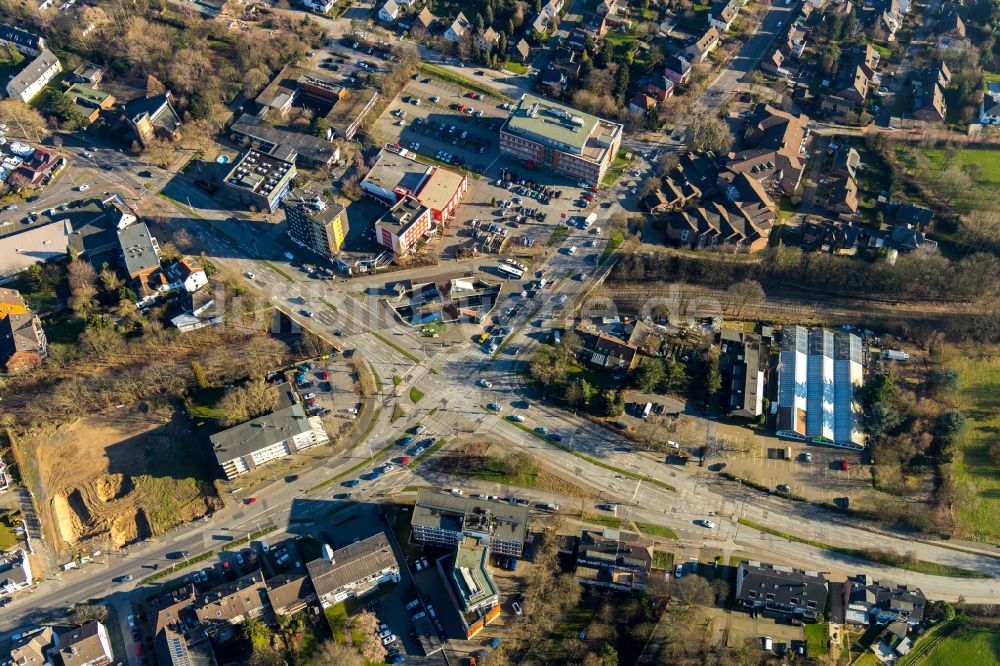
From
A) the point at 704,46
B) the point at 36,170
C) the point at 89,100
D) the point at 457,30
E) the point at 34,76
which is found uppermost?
the point at 704,46

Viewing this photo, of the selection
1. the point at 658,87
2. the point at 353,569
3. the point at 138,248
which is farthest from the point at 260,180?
the point at 658,87

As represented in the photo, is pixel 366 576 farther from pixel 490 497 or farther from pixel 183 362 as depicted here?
pixel 183 362

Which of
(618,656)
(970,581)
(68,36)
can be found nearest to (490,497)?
(618,656)

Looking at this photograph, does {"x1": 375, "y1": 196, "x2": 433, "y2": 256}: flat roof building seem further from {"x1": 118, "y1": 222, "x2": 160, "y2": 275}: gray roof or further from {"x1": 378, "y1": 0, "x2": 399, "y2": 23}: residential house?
{"x1": 378, "y1": 0, "x2": 399, "y2": 23}: residential house

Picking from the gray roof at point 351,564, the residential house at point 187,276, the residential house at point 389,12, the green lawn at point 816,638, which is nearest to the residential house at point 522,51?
the residential house at point 389,12

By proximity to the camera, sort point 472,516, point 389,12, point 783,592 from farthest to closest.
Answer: point 389,12 → point 472,516 → point 783,592

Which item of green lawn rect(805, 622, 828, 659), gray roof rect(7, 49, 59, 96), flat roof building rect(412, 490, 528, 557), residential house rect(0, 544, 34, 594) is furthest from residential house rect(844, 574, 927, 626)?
gray roof rect(7, 49, 59, 96)

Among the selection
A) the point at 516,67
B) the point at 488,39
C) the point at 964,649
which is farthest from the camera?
the point at 488,39

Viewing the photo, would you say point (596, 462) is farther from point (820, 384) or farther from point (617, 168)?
point (617, 168)
